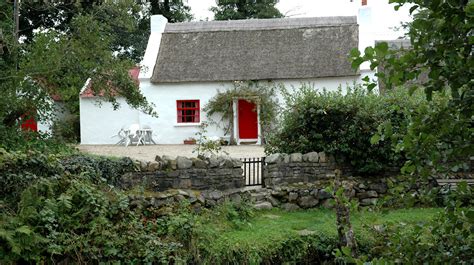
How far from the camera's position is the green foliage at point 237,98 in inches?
808

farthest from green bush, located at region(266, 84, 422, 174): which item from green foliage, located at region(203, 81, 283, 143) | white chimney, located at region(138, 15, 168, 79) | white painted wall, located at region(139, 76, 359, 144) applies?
white chimney, located at region(138, 15, 168, 79)

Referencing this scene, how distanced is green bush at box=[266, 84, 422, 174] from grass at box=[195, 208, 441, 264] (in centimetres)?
153

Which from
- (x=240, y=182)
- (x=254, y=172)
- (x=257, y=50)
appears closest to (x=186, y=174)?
(x=240, y=182)

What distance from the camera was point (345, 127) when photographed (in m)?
10.1

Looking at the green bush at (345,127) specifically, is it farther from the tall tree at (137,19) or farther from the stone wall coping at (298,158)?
the tall tree at (137,19)

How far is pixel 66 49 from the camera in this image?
808 centimetres

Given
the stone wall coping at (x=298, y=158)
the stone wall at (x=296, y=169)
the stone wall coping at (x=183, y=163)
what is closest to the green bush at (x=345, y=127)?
the stone wall coping at (x=298, y=158)

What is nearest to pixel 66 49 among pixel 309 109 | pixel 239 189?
pixel 239 189

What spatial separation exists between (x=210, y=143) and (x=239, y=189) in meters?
1.22

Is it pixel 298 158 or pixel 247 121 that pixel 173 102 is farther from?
pixel 298 158

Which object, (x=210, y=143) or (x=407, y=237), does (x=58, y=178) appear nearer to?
(x=210, y=143)

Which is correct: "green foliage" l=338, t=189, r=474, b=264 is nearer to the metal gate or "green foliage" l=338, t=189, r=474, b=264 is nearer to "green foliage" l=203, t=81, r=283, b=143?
the metal gate

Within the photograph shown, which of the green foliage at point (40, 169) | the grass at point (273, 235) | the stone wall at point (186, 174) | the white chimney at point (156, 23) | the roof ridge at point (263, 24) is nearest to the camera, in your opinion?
the green foliage at point (40, 169)

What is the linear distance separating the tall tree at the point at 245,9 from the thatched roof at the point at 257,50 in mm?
9857
